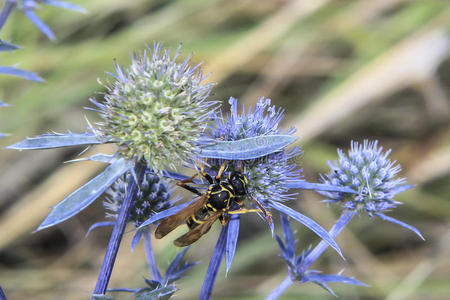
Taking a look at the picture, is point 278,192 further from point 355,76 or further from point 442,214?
point 442,214

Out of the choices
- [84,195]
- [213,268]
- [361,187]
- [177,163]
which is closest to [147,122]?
[177,163]

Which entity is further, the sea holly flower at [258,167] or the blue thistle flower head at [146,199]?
the blue thistle flower head at [146,199]

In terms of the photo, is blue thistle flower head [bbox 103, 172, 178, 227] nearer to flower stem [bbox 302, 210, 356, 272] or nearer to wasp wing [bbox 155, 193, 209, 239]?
wasp wing [bbox 155, 193, 209, 239]

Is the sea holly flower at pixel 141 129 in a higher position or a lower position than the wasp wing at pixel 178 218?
higher

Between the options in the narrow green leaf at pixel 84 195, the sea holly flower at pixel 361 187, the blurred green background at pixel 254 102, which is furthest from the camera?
the blurred green background at pixel 254 102

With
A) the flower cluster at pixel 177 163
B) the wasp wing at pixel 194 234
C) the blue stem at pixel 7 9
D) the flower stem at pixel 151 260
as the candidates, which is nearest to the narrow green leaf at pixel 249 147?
the flower cluster at pixel 177 163

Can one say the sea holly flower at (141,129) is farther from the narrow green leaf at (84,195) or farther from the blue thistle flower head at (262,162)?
the blue thistle flower head at (262,162)

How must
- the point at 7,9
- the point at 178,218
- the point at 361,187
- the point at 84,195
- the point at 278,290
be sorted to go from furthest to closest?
1. the point at 361,187
2. the point at 278,290
3. the point at 178,218
4. the point at 7,9
5. the point at 84,195

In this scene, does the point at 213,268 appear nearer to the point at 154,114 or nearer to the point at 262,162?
the point at 262,162
